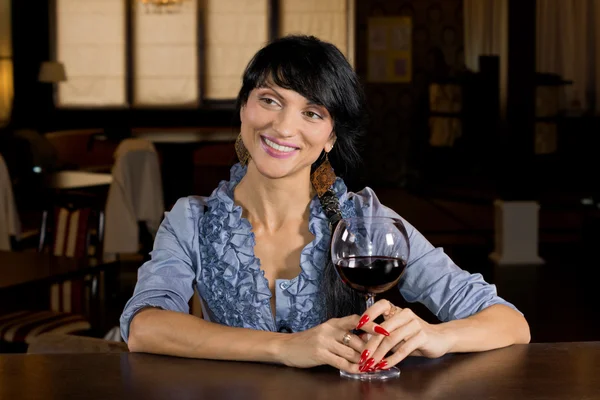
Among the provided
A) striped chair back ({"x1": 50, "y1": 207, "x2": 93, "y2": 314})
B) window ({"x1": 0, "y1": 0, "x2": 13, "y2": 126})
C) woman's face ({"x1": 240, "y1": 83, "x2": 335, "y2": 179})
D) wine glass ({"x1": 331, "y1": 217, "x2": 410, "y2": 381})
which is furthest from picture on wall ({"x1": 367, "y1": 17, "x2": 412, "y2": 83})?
wine glass ({"x1": 331, "y1": 217, "x2": 410, "y2": 381})

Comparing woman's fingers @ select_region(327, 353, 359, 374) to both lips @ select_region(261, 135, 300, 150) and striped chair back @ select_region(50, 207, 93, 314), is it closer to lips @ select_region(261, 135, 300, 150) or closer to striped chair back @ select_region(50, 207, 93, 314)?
lips @ select_region(261, 135, 300, 150)

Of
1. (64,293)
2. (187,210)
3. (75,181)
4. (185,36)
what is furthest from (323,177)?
(185,36)

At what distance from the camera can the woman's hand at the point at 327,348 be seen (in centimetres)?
155

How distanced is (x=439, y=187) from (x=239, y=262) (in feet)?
33.7

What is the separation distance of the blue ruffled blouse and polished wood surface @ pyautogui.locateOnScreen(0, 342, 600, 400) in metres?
Answer: 0.33

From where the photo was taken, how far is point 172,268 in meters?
2.02

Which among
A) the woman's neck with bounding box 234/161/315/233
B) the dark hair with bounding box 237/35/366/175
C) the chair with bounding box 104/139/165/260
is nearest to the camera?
the dark hair with bounding box 237/35/366/175

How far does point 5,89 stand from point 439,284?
1082 centimetres

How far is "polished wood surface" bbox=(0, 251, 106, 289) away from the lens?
10.8ft

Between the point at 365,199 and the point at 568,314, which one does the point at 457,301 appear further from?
the point at 568,314

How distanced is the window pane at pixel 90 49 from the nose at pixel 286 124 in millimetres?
11525

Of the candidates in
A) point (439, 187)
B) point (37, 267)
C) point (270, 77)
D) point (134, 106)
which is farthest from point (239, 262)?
point (134, 106)

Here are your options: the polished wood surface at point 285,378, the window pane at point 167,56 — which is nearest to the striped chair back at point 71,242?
the polished wood surface at point 285,378

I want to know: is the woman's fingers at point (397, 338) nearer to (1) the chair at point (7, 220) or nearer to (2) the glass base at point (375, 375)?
(2) the glass base at point (375, 375)
